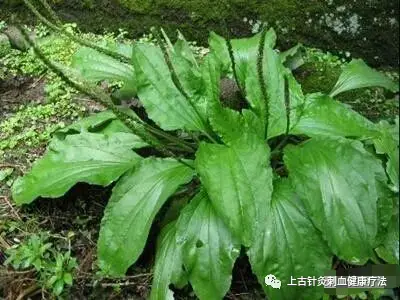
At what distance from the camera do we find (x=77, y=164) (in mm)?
2557

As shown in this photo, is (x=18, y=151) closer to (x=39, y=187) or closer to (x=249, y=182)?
(x=39, y=187)

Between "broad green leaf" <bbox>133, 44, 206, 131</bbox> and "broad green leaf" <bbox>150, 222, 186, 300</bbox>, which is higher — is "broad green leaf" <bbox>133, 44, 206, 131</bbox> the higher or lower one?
the higher one

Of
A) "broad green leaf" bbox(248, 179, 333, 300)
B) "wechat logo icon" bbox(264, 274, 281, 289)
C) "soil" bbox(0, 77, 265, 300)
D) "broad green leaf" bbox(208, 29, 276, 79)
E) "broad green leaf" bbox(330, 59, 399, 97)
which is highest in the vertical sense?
"broad green leaf" bbox(208, 29, 276, 79)

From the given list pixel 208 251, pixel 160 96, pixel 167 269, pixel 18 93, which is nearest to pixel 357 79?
pixel 160 96

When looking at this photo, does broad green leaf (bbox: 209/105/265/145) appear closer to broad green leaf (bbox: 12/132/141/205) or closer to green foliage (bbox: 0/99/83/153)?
broad green leaf (bbox: 12/132/141/205)

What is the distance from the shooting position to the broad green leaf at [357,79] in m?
2.78

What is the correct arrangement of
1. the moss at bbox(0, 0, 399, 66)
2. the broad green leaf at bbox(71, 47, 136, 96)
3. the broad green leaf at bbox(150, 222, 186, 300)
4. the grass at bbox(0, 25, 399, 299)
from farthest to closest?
the moss at bbox(0, 0, 399, 66) < the broad green leaf at bbox(71, 47, 136, 96) < the grass at bbox(0, 25, 399, 299) < the broad green leaf at bbox(150, 222, 186, 300)

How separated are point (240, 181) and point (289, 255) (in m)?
0.33

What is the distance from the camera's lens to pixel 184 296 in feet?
7.63

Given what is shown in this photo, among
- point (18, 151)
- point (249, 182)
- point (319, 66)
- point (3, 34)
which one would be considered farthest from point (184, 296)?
point (3, 34)

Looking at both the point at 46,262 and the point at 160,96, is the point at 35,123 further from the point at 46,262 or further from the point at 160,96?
the point at 46,262

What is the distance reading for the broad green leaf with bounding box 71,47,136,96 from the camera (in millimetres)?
2930

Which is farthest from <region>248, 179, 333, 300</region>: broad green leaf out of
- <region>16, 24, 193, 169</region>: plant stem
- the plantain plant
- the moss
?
the moss

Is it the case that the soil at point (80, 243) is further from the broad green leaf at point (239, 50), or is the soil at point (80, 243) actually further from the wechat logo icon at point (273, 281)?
the broad green leaf at point (239, 50)
